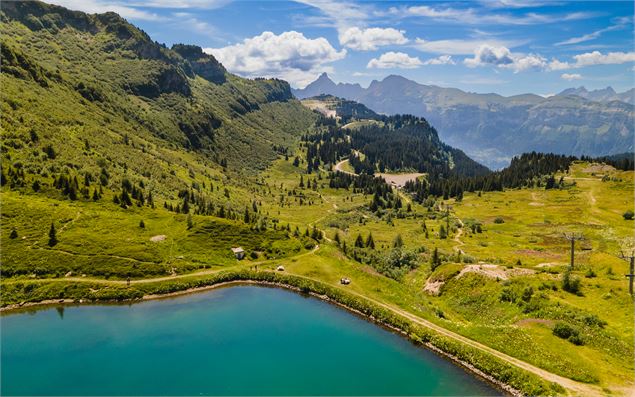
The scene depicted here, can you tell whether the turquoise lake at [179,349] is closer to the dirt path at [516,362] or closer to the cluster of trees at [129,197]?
the dirt path at [516,362]

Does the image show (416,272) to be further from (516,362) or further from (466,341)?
(516,362)

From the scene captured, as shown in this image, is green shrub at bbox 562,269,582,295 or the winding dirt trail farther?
green shrub at bbox 562,269,582,295

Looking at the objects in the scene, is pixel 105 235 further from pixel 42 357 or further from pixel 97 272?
pixel 42 357

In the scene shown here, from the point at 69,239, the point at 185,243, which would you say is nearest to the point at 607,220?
the point at 185,243

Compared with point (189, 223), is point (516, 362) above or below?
below

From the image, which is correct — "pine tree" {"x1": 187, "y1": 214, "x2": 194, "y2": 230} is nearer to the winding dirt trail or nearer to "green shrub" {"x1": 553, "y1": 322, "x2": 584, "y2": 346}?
the winding dirt trail

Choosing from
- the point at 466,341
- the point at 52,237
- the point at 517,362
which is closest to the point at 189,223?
the point at 52,237

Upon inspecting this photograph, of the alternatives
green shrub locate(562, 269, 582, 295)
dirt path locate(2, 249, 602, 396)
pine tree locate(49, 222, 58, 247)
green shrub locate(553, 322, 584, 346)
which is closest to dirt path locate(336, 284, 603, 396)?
dirt path locate(2, 249, 602, 396)

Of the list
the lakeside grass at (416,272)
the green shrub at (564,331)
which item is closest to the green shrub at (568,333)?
the green shrub at (564,331)
